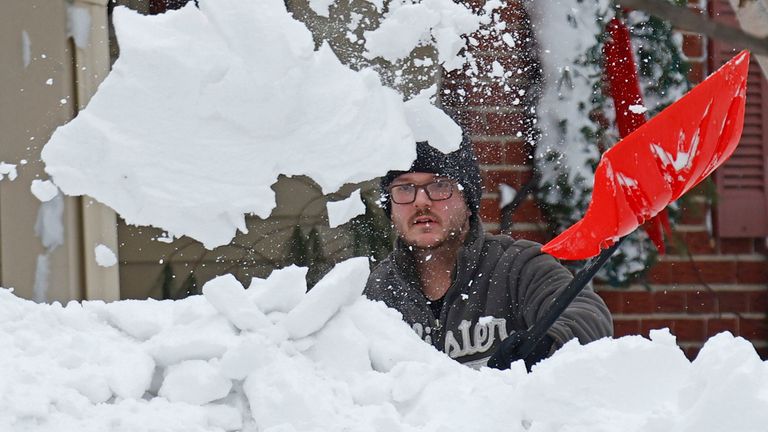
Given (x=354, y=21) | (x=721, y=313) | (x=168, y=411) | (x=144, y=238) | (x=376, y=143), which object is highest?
(x=354, y=21)

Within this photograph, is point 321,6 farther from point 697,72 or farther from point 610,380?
point 697,72

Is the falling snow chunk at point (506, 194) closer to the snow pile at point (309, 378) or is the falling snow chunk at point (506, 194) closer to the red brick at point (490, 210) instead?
the red brick at point (490, 210)

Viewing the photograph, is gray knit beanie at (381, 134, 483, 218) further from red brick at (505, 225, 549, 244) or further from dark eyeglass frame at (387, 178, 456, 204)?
red brick at (505, 225, 549, 244)

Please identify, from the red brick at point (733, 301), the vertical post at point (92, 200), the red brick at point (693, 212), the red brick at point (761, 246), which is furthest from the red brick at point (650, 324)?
the vertical post at point (92, 200)

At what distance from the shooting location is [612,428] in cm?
132

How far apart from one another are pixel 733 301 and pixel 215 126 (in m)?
2.64

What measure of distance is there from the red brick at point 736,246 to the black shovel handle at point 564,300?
229 cm

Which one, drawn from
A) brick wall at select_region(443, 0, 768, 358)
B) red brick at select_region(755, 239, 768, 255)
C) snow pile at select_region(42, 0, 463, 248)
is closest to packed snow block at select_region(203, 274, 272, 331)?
snow pile at select_region(42, 0, 463, 248)

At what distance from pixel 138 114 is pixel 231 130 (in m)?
0.22

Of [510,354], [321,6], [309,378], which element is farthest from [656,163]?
[321,6]

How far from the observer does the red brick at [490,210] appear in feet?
11.5

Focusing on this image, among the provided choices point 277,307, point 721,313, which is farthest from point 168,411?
point 721,313

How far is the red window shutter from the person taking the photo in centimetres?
404

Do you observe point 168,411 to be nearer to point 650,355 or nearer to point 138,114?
point 650,355
